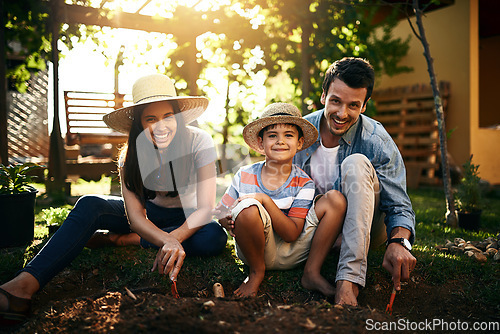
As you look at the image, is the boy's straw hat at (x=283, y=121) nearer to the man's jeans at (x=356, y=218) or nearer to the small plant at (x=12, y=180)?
the man's jeans at (x=356, y=218)

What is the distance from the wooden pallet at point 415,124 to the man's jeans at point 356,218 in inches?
227

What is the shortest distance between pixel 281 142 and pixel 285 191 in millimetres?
314

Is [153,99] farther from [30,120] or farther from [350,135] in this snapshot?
[30,120]

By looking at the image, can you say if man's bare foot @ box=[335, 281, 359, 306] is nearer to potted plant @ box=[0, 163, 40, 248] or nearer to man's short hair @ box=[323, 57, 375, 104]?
man's short hair @ box=[323, 57, 375, 104]

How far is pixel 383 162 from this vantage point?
101 inches

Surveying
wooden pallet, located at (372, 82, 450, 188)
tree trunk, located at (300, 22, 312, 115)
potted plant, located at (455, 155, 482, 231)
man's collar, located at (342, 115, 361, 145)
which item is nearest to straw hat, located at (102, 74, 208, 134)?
man's collar, located at (342, 115, 361, 145)

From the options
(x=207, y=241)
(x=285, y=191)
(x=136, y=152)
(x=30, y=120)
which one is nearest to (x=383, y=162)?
(x=285, y=191)

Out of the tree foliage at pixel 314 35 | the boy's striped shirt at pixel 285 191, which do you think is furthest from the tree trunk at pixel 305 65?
the boy's striped shirt at pixel 285 191

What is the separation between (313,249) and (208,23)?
12.0 feet

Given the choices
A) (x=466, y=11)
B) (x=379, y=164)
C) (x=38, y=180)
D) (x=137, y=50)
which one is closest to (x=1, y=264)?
(x=379, y=164)

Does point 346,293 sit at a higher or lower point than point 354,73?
lower

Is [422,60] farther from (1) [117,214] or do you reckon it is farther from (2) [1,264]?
(2) [1,264]

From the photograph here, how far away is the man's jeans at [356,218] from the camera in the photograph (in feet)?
7.07

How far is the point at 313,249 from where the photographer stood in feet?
7.66
